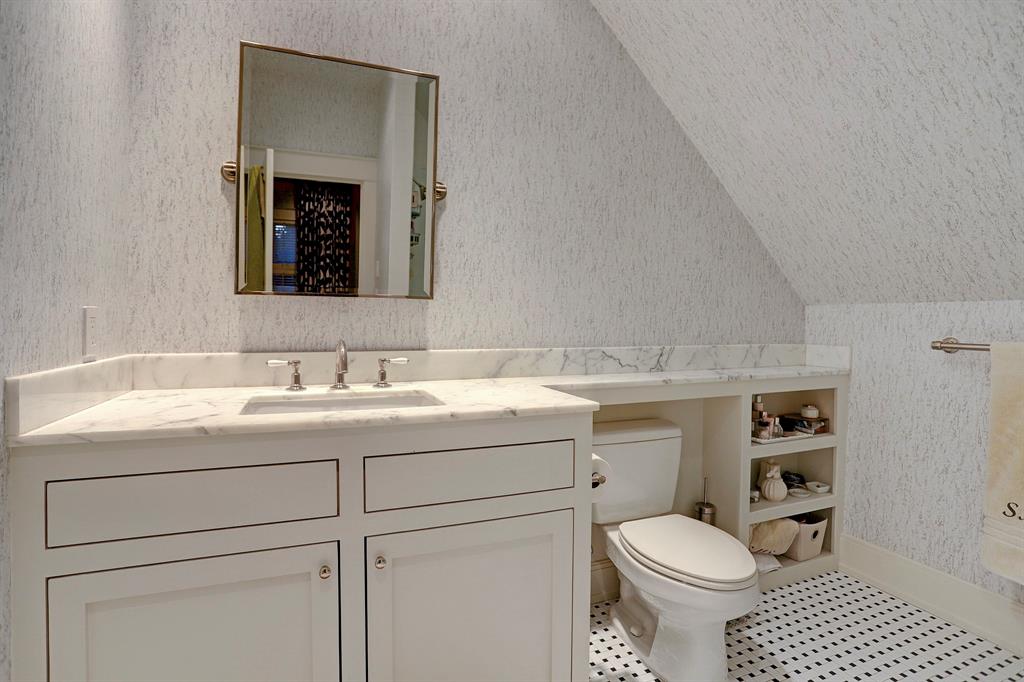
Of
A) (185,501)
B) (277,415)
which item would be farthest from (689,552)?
(185,501)

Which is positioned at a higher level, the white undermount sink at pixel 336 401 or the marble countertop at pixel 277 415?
the marble countertop at pixel 277 415

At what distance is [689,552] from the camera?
1615 mm

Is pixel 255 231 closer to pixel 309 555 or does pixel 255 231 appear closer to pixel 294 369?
pixel 294 369

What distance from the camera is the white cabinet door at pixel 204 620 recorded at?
0.98 meters

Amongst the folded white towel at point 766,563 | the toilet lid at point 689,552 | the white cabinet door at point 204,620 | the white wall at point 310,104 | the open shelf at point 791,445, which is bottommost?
the folded white towel at point 766,563

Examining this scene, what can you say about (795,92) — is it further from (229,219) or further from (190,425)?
(190,425)

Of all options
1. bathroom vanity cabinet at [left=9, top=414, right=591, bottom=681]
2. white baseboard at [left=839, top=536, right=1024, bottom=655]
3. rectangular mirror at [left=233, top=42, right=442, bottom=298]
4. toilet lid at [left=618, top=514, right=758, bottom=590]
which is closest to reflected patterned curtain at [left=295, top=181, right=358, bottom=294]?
rectangular mirror at [left=233, top=42, right=442, bottom=298]

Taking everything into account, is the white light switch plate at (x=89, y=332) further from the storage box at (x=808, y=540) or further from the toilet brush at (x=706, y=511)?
A: the storage box at (x=808, y=540)

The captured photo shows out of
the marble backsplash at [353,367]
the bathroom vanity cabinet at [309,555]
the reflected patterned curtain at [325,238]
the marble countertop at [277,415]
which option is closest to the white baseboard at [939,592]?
the marble backsplash at [353,367]

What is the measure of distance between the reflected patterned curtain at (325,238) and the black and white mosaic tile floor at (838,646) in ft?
4.71

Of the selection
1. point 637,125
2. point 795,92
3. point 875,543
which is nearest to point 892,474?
point 875,543

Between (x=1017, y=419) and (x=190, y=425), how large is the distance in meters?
2.24

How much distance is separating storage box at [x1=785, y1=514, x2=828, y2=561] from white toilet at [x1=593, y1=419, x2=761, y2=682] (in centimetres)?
70

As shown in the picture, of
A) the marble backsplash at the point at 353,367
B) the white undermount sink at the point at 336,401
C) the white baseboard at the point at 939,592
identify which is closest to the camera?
the marble backsplash at the point at 353,367
